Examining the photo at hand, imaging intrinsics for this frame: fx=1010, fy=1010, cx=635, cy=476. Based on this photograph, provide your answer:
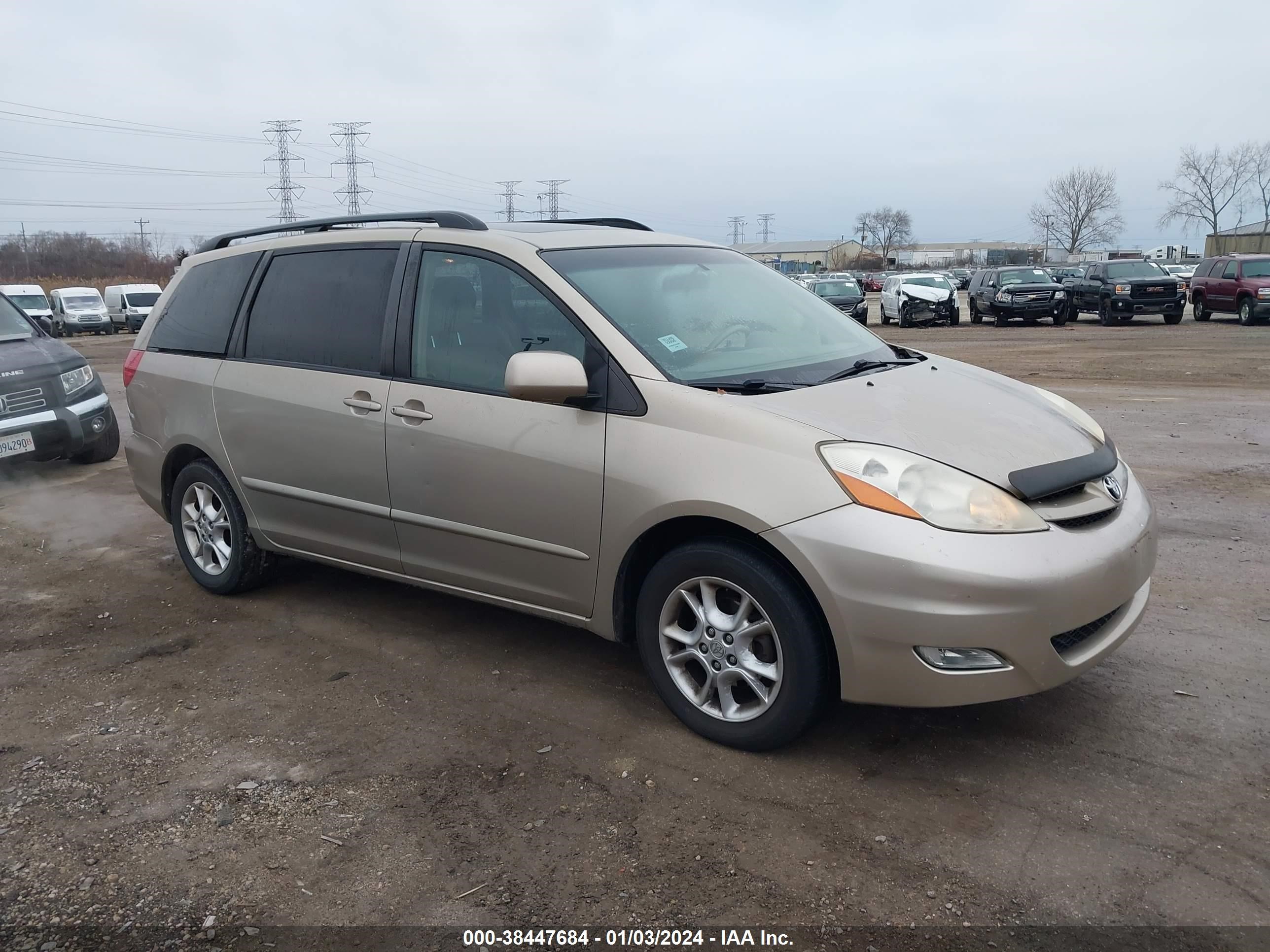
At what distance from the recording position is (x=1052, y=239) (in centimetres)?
10675

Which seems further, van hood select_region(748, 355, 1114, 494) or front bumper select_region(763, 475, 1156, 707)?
van hood select_region(748, 355, 1114, 494)

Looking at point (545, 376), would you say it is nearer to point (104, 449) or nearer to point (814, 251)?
point (104, 449)

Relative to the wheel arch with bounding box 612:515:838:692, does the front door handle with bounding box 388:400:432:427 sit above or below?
above

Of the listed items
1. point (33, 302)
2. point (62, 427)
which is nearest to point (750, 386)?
point (62, 427)

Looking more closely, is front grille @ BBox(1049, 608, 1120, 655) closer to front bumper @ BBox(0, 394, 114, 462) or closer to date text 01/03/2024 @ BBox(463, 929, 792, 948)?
date text 01/03/2024 @ BBox(463, 929, 792, 948)

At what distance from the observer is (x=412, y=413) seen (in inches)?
167

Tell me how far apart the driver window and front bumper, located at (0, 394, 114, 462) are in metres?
5.69

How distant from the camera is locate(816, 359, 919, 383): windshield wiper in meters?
3.91

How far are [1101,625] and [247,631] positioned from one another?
379 cm

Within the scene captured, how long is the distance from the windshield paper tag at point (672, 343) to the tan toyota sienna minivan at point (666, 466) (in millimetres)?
11

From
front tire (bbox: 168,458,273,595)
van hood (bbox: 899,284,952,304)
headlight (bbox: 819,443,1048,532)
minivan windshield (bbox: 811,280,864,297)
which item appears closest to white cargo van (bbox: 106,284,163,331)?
minivan windshield (bbox: 811,280,864,297)

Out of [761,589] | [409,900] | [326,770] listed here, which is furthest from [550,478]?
[409,900]

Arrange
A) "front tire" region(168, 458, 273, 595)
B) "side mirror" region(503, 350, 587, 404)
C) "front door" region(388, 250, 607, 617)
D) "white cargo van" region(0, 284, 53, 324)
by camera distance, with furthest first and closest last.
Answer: "white cargo van" region(0, 284, 53, 324)
"front tire" region(168, 458, 273, 595)
"front door" region(388, 250, 607, 617)
"side mirror" region(503, 350, 587, 404)

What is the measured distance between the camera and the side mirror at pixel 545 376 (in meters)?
3.61
